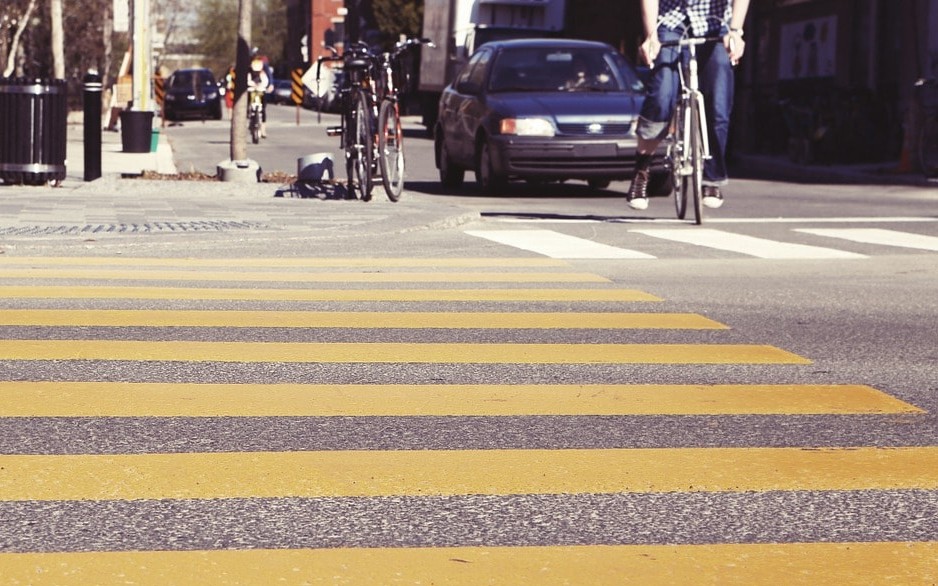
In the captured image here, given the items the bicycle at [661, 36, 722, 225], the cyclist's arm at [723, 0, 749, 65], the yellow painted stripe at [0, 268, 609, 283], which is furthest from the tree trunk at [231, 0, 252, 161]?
the yellow painted stripe at [0, 268, 609, 283]

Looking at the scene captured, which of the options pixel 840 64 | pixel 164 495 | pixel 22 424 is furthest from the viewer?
pixel 840 64

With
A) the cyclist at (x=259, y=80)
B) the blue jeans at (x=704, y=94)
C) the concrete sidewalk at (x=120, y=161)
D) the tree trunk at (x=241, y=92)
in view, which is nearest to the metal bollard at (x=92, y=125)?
the concrete sidewalk at (x=120, y=161)

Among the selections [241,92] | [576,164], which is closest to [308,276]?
[576,164]

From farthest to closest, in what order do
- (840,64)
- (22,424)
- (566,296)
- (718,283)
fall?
(840,64), (718,283), (566,296), (22,424)

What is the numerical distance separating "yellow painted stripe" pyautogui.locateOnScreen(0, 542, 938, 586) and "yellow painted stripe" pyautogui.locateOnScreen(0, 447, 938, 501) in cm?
52

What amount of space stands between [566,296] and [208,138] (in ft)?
102

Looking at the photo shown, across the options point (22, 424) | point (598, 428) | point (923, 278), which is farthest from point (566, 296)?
Answer: point (22, 424)

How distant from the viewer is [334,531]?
3.80 metres

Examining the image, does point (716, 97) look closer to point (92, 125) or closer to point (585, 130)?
point (585, 130)

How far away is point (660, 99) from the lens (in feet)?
40.9

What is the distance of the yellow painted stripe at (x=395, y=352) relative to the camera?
606 centimetres

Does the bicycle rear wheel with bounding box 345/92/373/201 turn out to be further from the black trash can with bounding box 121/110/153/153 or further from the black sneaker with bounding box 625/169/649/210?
the black trash can with bounding box 121/110/153/153

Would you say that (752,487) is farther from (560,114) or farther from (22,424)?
(560,114)

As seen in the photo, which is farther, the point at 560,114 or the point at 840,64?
the point at 840,64
